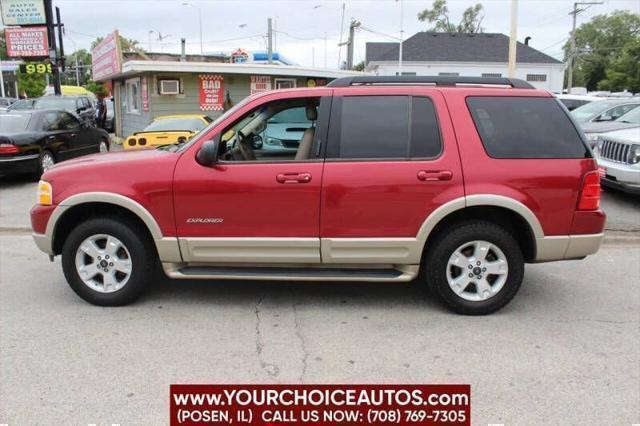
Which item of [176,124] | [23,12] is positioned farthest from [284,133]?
[23,12]

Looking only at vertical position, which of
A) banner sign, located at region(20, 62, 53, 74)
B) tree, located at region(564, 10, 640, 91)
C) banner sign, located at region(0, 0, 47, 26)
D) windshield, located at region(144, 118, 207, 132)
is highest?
tree, located at region(564, 10, 640, 91)

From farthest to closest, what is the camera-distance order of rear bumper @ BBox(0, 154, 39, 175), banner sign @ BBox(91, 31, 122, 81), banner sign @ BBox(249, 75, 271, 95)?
1. banner sign @ BBox(249, 75, 271, 95)
2. banner sign @ BBox(91, 31, 122, 81)
3. rear bumper @ BBox(0, 154, 39, 175)

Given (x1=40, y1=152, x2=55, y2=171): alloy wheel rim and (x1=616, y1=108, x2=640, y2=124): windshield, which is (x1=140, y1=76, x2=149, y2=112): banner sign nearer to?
(x1=40, y1=152, x2=55, y2=171): alloy wheel rim

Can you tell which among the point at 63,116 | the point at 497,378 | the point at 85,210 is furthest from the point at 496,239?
the point at 63,116

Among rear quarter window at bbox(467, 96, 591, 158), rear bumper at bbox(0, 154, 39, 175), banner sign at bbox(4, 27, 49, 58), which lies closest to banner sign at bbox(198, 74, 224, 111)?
rear bumper at bbox(0, 154, 39, 175)

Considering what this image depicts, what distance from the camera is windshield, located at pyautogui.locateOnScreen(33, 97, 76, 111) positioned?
20406mm

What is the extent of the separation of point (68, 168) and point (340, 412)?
3.16 meters

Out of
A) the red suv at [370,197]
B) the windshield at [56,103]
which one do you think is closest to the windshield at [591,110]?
the red suv at [370,197]

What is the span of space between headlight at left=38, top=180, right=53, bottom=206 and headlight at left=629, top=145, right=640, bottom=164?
26.0 feet

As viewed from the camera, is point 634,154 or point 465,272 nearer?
point 465,272

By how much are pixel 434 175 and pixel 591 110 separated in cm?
1217

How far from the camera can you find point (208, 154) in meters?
4.44

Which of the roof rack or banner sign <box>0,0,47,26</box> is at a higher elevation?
banner sign <box>0,0,47,26</box>

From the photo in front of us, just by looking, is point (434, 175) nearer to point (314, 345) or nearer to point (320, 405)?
point (314, 345)
